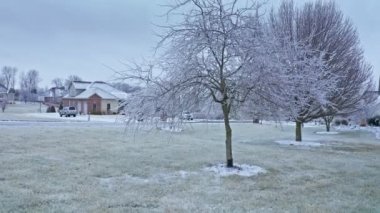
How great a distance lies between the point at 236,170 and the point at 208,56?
9.67ft

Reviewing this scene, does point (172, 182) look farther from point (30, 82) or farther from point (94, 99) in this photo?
point (30, 82)

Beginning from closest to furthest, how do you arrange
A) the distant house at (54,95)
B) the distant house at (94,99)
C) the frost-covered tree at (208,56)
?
the frost-covered tree at (208,56) < the distant house at (94,99) < the distant house at (54,95)

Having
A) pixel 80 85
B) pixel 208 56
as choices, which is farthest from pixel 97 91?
pixel 208 56

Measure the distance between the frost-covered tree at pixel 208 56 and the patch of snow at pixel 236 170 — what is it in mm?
1677

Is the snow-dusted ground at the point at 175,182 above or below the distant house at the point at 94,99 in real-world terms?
below

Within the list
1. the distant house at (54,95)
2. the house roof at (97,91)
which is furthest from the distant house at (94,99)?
the distant house at (54,95)

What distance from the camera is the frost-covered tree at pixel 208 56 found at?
963 cm

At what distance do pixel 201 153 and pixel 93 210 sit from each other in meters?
7.86

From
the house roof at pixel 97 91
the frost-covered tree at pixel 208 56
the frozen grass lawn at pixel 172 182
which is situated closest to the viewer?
the frozen grass lawn at pixel 172 182

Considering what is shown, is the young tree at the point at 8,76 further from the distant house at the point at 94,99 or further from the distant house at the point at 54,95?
the distant house at the point at 94,99

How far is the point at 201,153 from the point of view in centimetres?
1392

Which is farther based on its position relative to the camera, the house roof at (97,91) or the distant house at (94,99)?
the house roof at (97,91)

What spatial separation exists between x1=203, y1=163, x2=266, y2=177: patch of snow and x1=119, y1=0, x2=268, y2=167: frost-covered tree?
1.68m

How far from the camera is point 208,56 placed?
10086 mm
